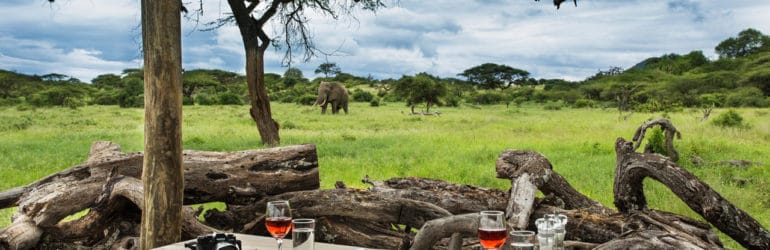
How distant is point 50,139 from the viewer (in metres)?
17.3

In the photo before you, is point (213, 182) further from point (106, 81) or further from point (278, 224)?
point (106, 81)

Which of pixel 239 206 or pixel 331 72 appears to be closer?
pixel 239 206

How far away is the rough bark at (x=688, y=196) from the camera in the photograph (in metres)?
5.58

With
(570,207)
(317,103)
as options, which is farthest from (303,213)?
(317,103)

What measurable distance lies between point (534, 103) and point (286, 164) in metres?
33.0

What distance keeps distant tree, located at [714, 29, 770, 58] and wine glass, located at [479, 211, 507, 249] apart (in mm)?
46425

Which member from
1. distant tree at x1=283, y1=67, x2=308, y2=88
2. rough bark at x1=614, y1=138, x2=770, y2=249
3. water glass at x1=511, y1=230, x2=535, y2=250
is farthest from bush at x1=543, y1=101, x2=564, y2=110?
water glass at x1=511, y1=230, x2=535, y2=250

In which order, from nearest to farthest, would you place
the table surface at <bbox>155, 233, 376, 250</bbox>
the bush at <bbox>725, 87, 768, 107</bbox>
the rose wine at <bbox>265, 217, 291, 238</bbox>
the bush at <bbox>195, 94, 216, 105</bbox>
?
the rose wine at <bbox>265, 217, 291, 238</bbox>
the table surface at <bbox>155, 233, 376, 250</bbox>
the bush at <bbox>725, 87, 768, 107</bbox>
the bush at <bbox>195, 94, 216, 105</bbox>

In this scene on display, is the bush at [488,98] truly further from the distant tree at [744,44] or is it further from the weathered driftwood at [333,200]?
the weathered driftwood at [333,200]

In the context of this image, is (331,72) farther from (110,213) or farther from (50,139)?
(110,213)

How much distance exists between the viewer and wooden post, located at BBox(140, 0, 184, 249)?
476 cm

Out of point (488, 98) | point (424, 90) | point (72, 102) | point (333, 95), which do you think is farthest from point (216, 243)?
point (488, 98)

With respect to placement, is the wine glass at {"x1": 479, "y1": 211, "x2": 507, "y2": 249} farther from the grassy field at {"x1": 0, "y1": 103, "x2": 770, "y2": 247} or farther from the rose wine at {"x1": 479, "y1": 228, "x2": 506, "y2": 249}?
the grassy field at {"x1": 0, "y1": 103, "x2": 770, "y2": 247}

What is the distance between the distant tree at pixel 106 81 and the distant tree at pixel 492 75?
2232 cm
